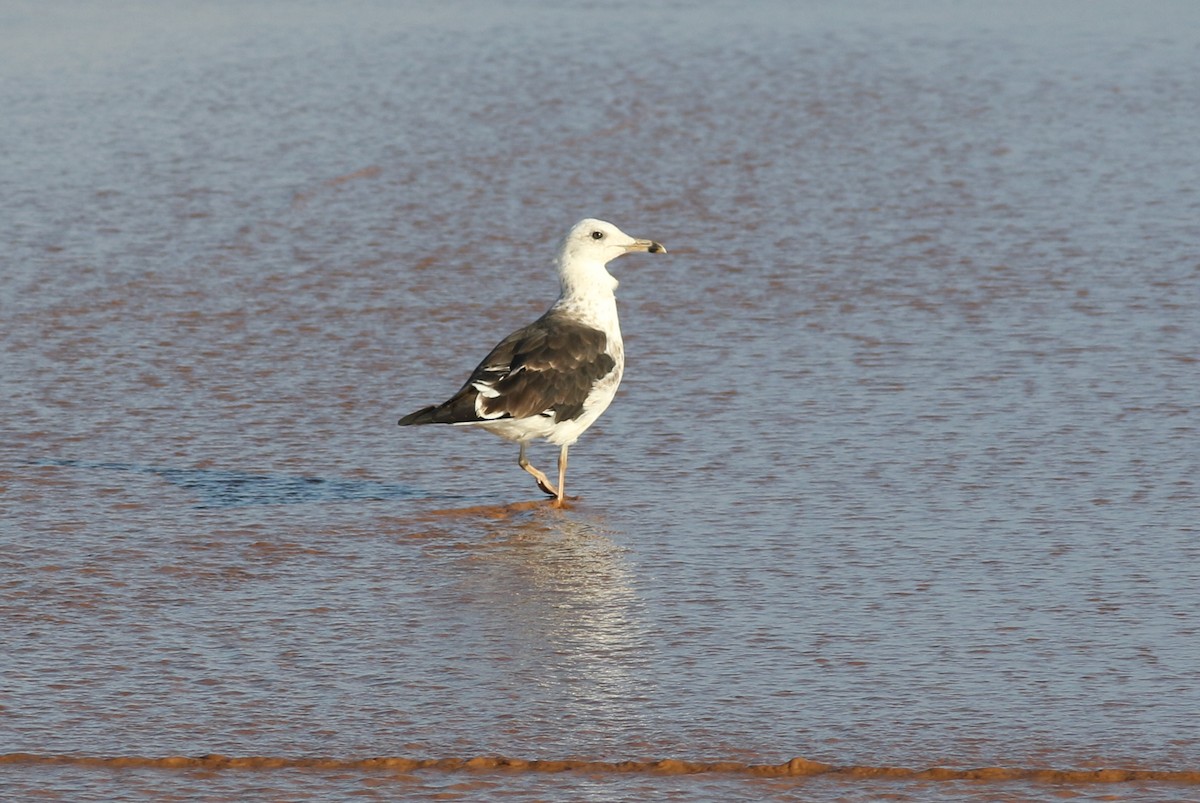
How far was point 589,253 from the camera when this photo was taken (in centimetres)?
852

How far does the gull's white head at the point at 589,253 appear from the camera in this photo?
846 centimetres

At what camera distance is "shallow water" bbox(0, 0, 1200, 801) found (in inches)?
218

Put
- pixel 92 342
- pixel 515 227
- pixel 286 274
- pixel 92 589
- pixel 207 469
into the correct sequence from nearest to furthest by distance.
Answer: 1. pixel 92 589
2. pixel 207 469
3. pixel 92 342
4. pixel 286 274
5. pixel 515 227

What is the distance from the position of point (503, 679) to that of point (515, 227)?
6.61 metres

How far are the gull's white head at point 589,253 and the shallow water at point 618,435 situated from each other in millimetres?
663

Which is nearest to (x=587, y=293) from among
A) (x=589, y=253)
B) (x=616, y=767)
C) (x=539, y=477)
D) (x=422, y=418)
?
(x=589, y=253)

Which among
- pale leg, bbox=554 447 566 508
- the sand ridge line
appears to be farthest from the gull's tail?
the sand ridge line

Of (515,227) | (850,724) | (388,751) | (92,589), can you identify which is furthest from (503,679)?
(515,227)

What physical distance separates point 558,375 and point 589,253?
2.69 ft

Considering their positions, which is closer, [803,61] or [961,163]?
[961,163]

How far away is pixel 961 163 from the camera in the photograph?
44.6 feet

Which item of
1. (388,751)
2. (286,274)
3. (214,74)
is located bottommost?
(388,751)

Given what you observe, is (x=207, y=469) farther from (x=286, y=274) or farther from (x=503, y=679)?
(x=286, y=274)

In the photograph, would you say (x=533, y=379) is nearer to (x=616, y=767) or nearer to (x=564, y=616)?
(x=564, y=616)
